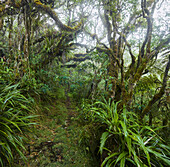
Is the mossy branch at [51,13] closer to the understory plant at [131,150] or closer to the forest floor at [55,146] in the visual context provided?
the forest floor at [55,146]

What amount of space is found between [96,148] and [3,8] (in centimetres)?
427

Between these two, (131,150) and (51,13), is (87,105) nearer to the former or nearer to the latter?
(131,150)

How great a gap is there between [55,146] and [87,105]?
1330 mm

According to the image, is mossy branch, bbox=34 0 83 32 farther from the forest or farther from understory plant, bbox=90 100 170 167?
understory plant, bbox=90 100 170 167

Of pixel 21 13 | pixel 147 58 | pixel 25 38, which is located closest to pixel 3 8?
pixel 21 13

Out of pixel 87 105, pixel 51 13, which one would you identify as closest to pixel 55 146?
pixel 87 105

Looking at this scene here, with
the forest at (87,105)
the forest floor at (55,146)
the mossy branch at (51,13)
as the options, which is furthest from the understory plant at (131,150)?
the mossy branch at (51,13)

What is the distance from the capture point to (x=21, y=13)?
10.9ft

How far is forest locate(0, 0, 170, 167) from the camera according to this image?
5.54 feet

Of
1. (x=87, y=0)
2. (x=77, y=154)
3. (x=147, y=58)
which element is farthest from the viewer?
(x=87, y=0)

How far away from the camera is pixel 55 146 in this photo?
2.18 meters

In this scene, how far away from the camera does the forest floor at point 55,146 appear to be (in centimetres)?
181

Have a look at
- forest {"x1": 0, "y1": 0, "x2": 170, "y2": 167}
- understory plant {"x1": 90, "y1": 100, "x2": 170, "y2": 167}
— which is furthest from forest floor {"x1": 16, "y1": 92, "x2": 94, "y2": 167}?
understory plant {"x1": 90, "y1": 100, "x2": 170, "y2": 167}

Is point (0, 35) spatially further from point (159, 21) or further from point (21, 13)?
point (159, 21)
